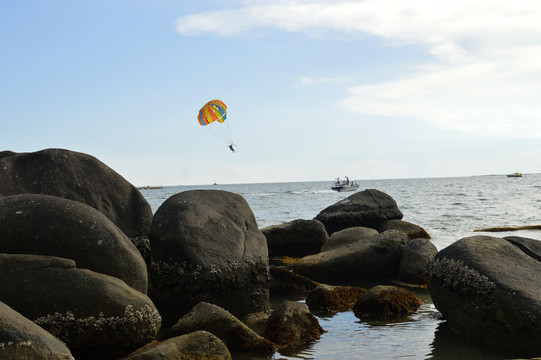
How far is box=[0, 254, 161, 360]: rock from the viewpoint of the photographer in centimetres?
496

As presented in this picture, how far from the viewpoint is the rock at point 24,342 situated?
3.97 meters

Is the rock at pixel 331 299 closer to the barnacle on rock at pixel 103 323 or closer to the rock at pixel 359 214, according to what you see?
the barnacle on rock at pixel 103 323

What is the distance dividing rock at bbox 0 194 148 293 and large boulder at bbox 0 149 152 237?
2.49 meters

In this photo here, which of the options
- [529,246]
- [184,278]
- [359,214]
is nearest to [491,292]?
[529,246]

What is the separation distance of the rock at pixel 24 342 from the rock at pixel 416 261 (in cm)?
732

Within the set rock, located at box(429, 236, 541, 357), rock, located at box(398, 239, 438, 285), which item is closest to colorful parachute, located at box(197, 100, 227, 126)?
rock, located at box(398, 239, 438, 285)

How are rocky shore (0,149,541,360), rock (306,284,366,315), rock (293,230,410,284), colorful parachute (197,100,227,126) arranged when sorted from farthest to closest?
colorful parachute (197,100,227,126), rock (293,230,410,284), rock (306,284,366,315), rocky shore (0,149,541,360)

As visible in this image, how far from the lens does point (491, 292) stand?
20.6 ft

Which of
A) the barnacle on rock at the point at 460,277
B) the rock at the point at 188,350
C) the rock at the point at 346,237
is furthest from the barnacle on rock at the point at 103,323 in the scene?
the rock at the point at 346,237

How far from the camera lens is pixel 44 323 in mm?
4895

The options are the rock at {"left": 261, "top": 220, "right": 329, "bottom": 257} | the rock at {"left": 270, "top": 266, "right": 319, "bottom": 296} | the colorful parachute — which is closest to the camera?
the rock at {"left": 270, "top": 266, "right": 319, "bottom": 296}

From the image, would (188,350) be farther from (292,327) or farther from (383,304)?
(383,304)

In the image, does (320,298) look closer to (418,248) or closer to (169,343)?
(418,248)

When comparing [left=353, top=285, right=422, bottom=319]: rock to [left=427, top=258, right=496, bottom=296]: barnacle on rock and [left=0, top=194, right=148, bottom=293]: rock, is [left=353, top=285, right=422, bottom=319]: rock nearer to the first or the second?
[left=427, top=258, right=496, bottom=296]: barnacle on rock
